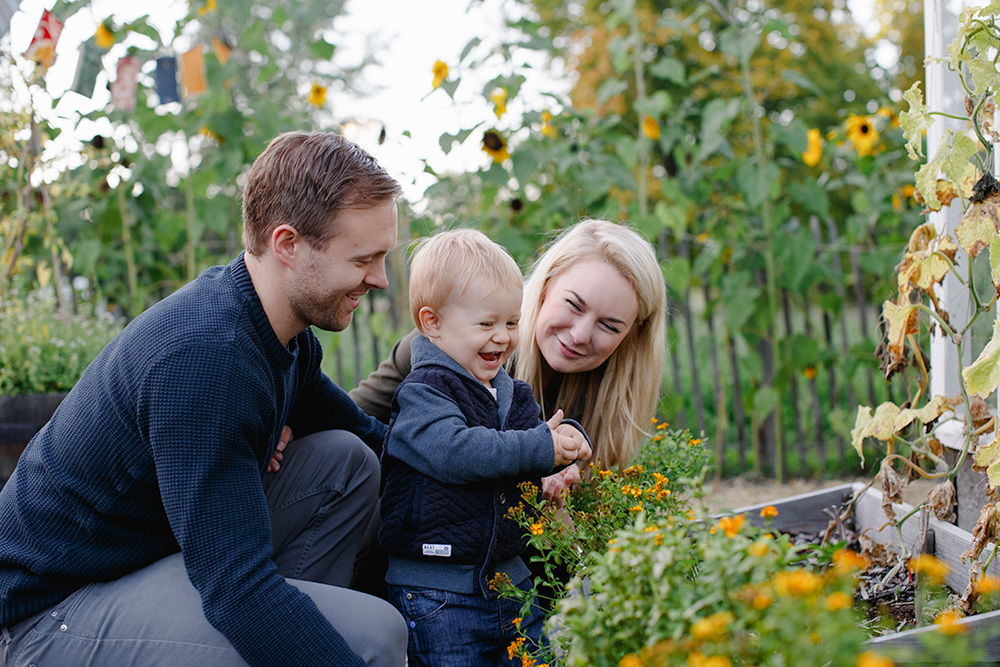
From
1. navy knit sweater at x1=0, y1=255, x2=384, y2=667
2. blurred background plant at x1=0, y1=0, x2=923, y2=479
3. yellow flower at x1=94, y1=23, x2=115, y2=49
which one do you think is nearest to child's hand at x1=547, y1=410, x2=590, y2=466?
navy knit sweater at x1=0, y1=255, x2=384, y2=667

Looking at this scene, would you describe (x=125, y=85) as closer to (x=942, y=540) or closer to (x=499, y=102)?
(x=499, y=102)

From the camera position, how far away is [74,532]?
149 centimetres

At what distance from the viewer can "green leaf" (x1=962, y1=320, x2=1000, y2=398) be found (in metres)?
1.35

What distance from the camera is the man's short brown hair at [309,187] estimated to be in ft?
4.78

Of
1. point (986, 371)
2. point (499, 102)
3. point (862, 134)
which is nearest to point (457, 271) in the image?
point (986, 371)

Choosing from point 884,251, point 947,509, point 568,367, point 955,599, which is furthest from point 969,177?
point 884,251

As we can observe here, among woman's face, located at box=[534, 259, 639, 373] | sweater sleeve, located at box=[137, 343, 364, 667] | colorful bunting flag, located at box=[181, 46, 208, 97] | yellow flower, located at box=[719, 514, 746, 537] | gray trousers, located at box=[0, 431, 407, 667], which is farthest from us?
colorful bunting flag, located at box=[181, 46, 208, 97]

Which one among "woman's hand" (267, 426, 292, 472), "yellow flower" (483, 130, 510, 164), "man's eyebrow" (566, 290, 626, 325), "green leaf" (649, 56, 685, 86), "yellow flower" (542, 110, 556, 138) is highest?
"green leaf" (649, 56, 685, 86)

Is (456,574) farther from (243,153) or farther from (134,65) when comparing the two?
(134,65)

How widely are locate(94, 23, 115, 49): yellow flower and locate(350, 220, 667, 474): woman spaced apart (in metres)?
2.34

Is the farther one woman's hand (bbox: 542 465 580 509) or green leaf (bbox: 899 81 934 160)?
woman's hand (bbox: 542 465 580 509)

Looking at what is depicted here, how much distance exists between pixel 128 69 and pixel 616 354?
2832mm

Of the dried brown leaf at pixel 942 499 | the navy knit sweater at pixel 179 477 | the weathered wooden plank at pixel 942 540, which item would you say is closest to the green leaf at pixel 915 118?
the dried brown leaf at pixel 942 499

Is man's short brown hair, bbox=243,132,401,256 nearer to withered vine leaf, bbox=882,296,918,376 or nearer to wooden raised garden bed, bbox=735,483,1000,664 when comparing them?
wooden raised garden bed, bbox=735,483,1000,664
